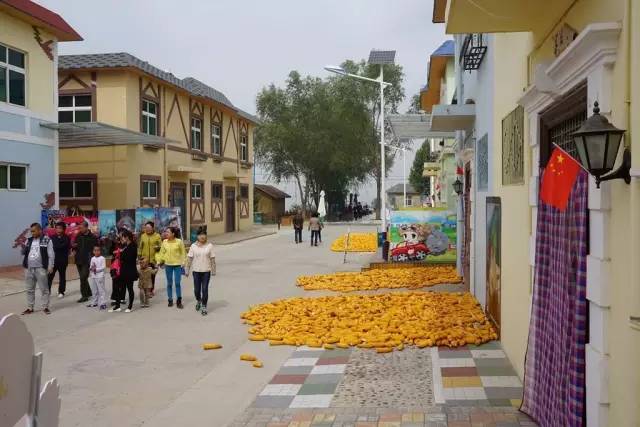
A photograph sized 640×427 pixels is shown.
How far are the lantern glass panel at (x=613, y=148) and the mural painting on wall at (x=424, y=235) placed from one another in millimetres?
13577

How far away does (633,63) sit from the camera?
3459 mm

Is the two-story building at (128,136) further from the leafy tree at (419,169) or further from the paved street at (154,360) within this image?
the leafy tree at (419,169)

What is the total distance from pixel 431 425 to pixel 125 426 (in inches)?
108

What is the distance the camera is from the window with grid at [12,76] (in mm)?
17719

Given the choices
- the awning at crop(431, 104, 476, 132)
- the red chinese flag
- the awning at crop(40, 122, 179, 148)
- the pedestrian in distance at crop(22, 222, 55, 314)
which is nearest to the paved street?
the pedestrian in distance at crop(22, 222, 55, 314)

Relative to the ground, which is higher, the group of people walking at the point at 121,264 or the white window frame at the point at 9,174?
the white window frame at the point at 9,174

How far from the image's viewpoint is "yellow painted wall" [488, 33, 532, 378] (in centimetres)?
629

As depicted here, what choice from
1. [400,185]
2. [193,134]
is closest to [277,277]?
[193,134]

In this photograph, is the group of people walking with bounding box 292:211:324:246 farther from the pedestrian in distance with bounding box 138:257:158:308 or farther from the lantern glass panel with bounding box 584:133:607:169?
the lantern glass panel with bounding box 584:133:607:169

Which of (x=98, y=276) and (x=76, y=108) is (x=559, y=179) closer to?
(x=98, y=276)

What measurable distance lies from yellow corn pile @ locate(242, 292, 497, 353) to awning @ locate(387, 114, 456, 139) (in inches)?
167

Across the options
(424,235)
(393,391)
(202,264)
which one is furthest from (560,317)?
(424,235)

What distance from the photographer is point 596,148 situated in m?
3.50

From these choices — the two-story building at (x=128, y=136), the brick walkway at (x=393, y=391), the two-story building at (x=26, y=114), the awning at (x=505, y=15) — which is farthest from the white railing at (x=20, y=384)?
the two-story building at (x=128, y=136)
